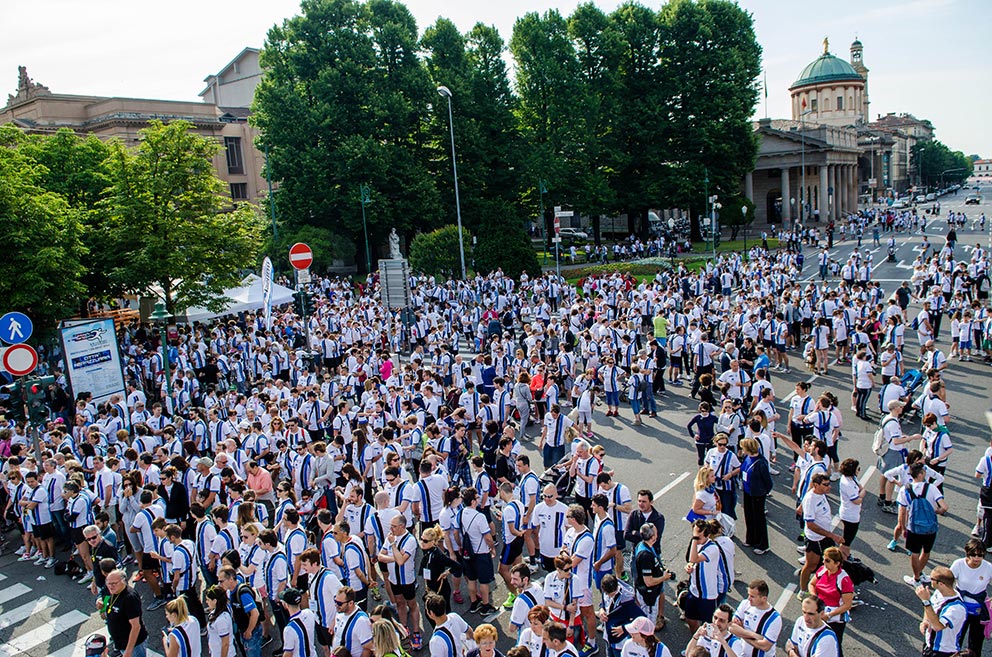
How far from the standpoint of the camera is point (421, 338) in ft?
79.3

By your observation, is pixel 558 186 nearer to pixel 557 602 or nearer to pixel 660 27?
pixel 660 27

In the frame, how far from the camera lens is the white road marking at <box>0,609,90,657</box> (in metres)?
9.25

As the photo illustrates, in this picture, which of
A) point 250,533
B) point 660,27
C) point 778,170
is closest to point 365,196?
point 660,27

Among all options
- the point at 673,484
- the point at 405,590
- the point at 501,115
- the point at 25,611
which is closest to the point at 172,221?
the point at 25,611

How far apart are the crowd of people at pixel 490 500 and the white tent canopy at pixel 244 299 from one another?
14.0 ft

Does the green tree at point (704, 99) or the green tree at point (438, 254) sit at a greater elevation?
the green tree at point (704, 99)

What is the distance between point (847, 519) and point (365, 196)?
110ft

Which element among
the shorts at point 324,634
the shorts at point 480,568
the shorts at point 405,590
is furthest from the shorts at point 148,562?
the shorts at point 480,568

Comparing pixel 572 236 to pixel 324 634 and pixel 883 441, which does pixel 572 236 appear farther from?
pixel 324 634

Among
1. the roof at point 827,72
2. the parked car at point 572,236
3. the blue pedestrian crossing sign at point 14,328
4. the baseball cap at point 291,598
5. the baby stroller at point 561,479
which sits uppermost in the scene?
the roof at point 827,72

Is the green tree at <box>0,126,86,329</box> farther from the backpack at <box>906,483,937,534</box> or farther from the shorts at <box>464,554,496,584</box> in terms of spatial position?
the backpack at <box>906,483,937,534</box>

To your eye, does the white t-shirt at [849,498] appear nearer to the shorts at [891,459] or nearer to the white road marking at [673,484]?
the shorts at [891,459]

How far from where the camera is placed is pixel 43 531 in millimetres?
11547

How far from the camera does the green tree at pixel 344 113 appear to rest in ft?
139
